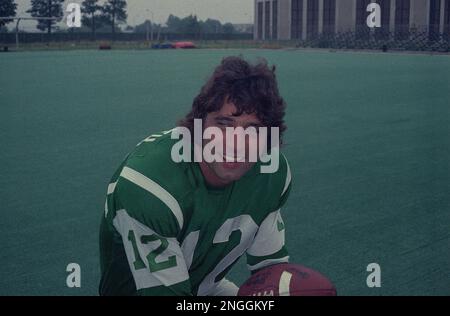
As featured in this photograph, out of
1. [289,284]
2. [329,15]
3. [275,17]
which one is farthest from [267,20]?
[289,284]

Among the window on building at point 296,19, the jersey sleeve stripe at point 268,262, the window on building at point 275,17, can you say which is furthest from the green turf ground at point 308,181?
the window on building at point 275,17

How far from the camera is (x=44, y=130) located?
32.4ft

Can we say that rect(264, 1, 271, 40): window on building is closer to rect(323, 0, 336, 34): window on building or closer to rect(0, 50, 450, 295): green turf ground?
rect(323, 0, 336, 34): window on building

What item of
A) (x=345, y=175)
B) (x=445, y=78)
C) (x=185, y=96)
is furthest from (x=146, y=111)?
(x=445, y=78)

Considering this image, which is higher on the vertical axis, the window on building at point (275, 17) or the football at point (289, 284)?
the window on building at point (275, 17)

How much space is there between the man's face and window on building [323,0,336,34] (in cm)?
5870

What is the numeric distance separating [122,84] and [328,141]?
33.4 ft

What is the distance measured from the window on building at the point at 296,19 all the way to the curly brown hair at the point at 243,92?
61.3 metres

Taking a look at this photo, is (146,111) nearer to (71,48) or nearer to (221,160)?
(221,160)

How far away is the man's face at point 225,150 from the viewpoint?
2344 millimetres

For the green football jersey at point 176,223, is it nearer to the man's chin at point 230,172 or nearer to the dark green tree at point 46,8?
the man's chin at point 230,172

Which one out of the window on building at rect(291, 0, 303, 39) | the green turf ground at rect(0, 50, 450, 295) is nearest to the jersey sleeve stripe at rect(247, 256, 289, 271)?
the green turf ground at rect(0, 50, 450, 295)

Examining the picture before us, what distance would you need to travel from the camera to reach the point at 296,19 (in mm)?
62875

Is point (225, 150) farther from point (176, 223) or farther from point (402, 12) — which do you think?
point (402, 12)
